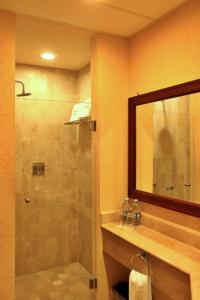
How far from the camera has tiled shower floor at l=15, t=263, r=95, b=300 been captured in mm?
2465

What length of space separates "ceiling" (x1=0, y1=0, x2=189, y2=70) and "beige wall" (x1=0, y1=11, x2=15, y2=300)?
0.18 meters

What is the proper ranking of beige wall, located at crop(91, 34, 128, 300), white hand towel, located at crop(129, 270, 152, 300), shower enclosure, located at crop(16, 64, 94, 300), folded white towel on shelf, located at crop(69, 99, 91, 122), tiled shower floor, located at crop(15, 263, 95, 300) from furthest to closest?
1. shower enclosure, located at crop(16, 64, 94, 300)
2. folded white towel on shelf, located at crop(69, 99, 91, 122)
3. tiled shower floor, located at crop(15, 263, 95, 300)
4. beige wall, located at crop(91, 34, 128, 300)
5. white hand towel, located at crop(129, 270, 152, 300)

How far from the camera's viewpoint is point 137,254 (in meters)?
1.76

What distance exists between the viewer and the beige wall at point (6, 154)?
1.77 meters

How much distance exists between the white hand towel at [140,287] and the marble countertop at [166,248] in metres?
0.18

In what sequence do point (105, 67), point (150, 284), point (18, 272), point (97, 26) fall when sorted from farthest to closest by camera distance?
point (18, 272) → point (105, 67) → point (97, 26) → point (150, 284)

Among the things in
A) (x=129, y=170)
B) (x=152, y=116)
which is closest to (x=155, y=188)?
(x=129, y=170)

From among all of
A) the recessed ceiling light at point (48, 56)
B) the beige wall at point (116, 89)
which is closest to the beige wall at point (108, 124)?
the beige wall at point (116, 89)

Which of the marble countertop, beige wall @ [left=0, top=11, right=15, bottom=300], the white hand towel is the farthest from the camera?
beige wall @ [left=0, top=11, right=15, bottom=300]

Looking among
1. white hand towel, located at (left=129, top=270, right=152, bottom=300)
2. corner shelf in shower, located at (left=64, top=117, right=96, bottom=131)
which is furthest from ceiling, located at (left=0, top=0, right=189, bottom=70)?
white hand towel, located at (left=129, top=270, right=152, bottom=300)

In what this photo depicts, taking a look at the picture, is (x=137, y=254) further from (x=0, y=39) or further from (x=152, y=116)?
(x=0, y=39)

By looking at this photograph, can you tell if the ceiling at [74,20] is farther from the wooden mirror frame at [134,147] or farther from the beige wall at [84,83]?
the wooden mirror frame at [134,147]

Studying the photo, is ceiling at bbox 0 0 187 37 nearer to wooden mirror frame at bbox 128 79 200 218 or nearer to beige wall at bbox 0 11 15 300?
beige wall at bbox 0 11 15 300

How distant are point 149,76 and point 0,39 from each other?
108 centimetres
